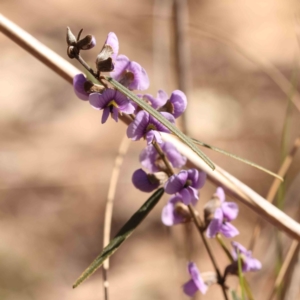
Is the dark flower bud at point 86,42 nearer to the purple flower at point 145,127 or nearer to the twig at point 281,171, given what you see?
the purple flower at point 145,127

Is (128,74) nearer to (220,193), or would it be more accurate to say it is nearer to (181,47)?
(220,193)

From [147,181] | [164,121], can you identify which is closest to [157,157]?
[147,181]

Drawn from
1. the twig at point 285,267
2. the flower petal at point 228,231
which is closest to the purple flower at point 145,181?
the flower petal at point 228,231

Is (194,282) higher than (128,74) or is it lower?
lower

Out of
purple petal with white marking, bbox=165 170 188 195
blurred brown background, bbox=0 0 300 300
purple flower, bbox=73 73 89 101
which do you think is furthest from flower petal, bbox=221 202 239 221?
blurred brown background, bbox=0 0 300 300

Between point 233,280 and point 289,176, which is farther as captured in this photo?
point 289,176

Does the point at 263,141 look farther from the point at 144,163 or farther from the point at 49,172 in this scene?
the point at 144,163

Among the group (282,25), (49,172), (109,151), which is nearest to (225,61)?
(282,25)

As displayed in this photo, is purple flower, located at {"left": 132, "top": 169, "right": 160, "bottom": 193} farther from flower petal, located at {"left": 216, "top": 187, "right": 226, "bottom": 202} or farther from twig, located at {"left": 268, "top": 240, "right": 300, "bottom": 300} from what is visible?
twig, located at {"left": 268, "top": 240, "right": 300, "bottom": 300}
